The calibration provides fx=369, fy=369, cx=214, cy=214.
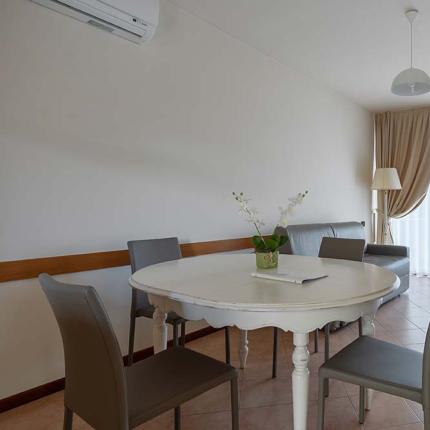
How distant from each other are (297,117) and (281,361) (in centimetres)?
264

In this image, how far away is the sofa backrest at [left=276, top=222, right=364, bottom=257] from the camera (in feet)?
10.8

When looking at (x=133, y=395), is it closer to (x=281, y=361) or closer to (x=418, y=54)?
(x=281, y=361)

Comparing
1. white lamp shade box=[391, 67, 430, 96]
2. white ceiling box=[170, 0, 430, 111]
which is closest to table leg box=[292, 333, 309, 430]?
white lamp shade box=[391, 67, 430, 96]

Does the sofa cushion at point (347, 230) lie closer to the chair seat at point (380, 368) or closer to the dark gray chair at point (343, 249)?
the dark gray chair at point (343, 249)

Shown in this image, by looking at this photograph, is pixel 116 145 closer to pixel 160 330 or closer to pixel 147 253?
pixel 147 253

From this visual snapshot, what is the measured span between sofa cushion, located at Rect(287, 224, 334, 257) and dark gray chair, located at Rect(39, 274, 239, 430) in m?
2.09

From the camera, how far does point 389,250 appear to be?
4.51 metres

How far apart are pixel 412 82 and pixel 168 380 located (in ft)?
8.26

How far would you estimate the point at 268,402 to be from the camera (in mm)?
1989

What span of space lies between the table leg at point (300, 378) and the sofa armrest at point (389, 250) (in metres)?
3.63

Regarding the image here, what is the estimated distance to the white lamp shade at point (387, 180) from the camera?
5.02m

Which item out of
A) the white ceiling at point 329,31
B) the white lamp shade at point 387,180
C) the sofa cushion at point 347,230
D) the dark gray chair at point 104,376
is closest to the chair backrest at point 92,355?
the dark gray chair at point 104,376

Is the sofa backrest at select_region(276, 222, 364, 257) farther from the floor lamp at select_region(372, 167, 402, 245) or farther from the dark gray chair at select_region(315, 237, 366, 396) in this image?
the floor lamp at select_region(372, 167, 402, 245)

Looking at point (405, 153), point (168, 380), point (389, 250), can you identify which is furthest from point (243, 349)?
point (405, 153)
